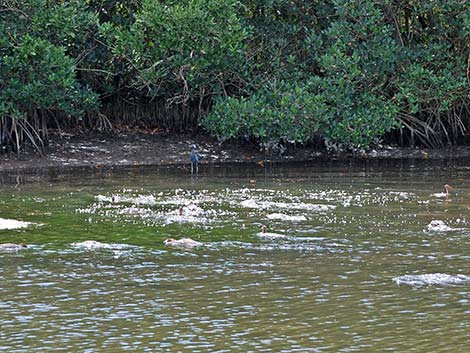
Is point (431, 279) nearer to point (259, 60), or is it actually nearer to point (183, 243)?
point (183, 243)

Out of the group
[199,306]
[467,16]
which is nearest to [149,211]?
[199,306]

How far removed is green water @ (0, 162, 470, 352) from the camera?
10594 mm

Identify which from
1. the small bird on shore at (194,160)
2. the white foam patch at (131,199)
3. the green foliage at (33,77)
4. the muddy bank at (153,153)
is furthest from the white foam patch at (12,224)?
the muddy bank at (153,153)

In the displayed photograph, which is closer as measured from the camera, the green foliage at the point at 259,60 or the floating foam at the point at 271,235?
the floating foam at the point at 271,235

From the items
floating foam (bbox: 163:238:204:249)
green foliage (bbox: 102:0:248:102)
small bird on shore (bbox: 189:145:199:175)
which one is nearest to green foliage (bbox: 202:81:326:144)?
green foliage (bbox: 102:0:248:102)

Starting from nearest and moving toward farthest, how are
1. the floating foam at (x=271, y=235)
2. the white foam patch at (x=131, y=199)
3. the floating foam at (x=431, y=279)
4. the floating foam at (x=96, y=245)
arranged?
the floating foam at (x=431, y=279) → the floating foam at (x=96, y=245) → the floating foam at (x=271, y=235) → the white foam patch at (x=131, y=199)

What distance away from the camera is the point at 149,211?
19266mm

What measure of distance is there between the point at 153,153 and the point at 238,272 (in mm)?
18087

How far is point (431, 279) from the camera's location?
504 inches

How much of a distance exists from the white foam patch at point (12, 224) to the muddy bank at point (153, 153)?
35.7 ft

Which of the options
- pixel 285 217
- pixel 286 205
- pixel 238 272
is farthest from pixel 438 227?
pixel 238 272

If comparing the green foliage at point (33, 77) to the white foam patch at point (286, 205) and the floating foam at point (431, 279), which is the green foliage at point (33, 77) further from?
the floating foam at point (431, 279)

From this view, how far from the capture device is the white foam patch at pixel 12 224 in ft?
57.0

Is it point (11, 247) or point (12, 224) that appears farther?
point (12, 224)
